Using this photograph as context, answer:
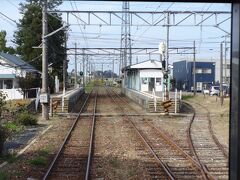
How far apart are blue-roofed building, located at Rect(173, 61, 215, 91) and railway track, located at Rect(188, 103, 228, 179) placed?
62.8 m

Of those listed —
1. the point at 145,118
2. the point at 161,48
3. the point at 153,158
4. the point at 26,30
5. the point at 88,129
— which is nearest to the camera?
the point at 153,158

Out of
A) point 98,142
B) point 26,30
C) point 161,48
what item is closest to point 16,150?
point 98,142

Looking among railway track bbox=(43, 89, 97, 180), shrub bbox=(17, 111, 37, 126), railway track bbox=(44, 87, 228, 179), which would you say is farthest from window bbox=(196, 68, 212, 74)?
railway track bbox=(43, 89, 97, 180)

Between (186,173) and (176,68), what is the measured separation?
3380 inches

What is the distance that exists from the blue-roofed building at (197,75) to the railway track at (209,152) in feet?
206

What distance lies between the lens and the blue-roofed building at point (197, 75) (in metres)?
84.8

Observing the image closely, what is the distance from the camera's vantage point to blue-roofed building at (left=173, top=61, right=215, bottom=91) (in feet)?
278

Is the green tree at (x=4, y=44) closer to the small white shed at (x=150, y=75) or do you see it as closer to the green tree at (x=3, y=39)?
the green tree at (x=3, y=39)

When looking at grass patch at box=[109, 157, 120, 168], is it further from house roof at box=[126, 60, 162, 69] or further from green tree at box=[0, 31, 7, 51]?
green tree at box=[0, 31, 7, 51]

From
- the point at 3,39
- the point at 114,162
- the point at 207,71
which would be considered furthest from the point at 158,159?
the point at 207,71

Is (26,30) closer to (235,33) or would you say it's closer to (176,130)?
(176,130)

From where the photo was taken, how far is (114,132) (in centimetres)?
1997

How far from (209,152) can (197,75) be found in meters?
74.7

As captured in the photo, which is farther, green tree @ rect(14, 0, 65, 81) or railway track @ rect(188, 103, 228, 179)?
green tree @ rect(14, 0, 65, 81)
